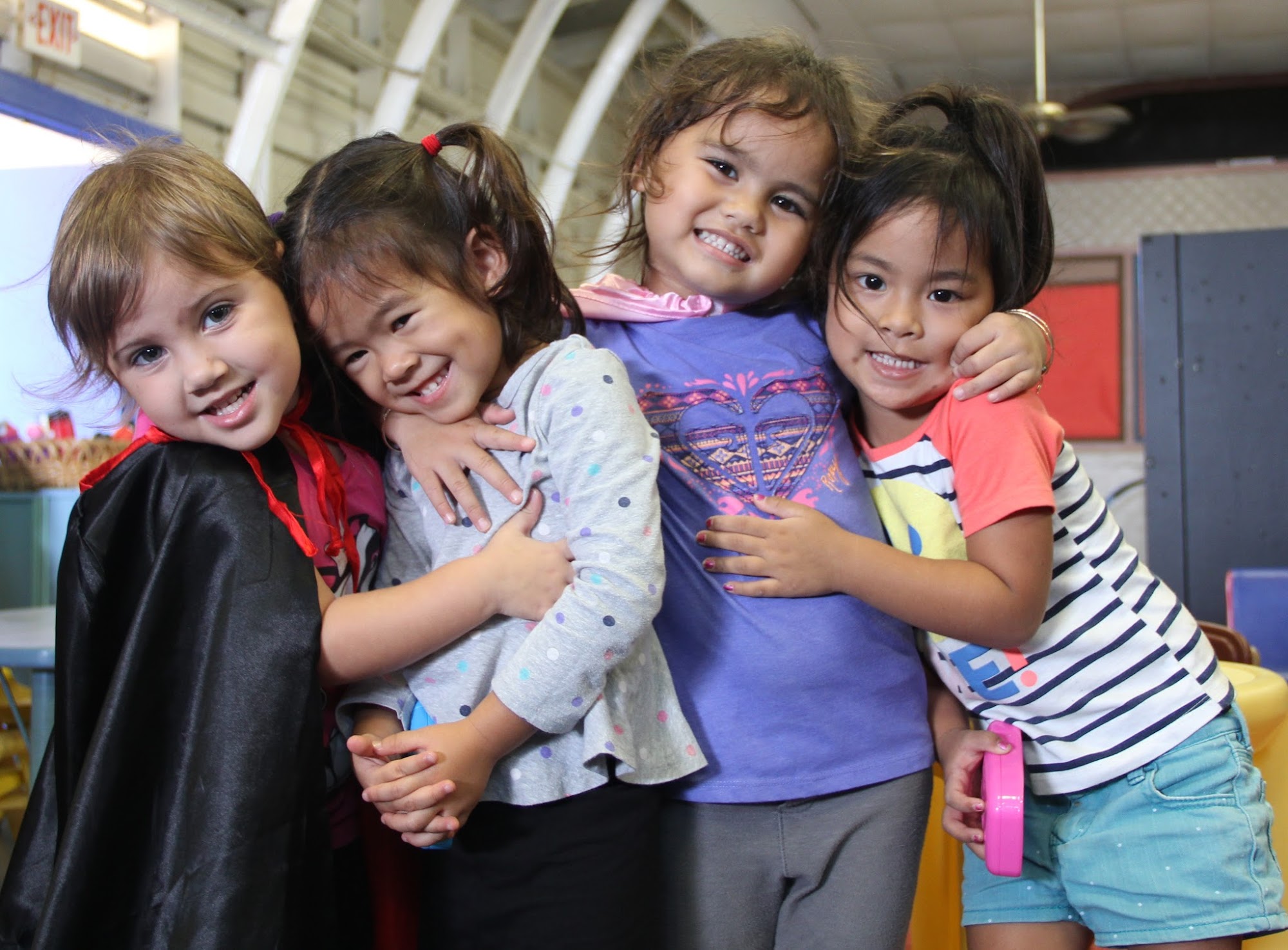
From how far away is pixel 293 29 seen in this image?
3500 mm

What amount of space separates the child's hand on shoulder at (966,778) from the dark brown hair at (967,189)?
1.65 ft

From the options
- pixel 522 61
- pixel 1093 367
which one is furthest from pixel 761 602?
pixel 1093 367

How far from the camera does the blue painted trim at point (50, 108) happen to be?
9.37ft

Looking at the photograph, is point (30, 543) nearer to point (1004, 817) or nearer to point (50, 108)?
point (50, 108)

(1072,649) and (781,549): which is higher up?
(781,549)

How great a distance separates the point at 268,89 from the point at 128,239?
2.71 m

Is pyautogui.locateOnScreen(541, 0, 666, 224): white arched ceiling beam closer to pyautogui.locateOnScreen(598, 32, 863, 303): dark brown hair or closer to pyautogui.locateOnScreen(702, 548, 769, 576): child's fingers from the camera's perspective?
pyautogui.locateOnScreen(598, 32, 863, 303): dark brown hair

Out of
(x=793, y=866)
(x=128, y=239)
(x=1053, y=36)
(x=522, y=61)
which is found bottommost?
(x=793, y=866)

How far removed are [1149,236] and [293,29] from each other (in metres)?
2.78

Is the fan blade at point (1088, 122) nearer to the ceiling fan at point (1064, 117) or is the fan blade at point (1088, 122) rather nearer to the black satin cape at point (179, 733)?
the ceiling fan at point (1064, 117)

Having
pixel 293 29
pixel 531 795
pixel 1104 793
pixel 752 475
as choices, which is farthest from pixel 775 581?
pixel 293 29

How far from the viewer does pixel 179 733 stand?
105 centimetres

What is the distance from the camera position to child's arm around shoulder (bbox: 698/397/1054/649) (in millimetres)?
1173

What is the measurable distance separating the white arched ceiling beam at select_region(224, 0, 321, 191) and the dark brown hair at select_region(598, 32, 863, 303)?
2394mm
